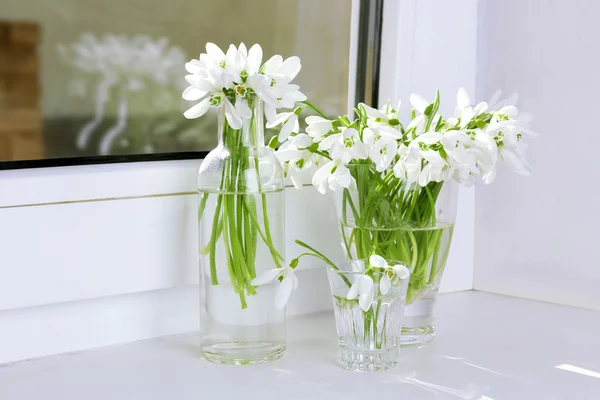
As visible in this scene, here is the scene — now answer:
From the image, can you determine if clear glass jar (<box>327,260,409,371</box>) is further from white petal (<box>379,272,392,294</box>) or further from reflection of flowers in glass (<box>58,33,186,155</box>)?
reflection of flowers in glass (<box>58,33,186,155</box>)

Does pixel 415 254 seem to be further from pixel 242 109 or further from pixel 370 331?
pixel 242 109

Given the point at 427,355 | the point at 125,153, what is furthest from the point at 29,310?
the point at 427,355

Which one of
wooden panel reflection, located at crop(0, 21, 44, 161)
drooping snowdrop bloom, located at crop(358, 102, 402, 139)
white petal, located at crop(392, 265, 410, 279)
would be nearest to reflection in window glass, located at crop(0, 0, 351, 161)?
wooden panel reflection, located at crop(0, 21, 44, 161)

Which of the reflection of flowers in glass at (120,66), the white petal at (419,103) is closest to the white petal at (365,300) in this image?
the white petal at (419,103)

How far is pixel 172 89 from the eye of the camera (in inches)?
37.4

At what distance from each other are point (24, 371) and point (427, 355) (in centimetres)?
43

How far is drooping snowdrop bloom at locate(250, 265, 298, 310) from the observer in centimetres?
84

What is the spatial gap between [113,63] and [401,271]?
1.30 ft

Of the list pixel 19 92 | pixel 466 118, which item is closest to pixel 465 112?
pixel 466 118

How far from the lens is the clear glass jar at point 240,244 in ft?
2.83

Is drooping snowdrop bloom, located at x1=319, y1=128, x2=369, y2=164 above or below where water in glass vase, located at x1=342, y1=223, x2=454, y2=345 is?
above

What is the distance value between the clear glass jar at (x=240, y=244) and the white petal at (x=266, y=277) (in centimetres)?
3

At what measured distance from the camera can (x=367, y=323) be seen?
83cm

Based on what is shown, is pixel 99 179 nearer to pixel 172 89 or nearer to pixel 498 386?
pixel 172 89
